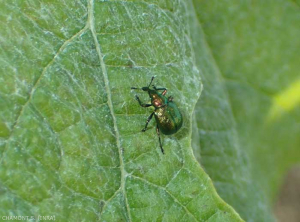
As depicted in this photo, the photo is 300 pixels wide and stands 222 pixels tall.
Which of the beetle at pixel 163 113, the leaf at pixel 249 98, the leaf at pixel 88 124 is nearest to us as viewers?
the leaf at pixel 88 124

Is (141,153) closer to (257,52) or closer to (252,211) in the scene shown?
(252,211)

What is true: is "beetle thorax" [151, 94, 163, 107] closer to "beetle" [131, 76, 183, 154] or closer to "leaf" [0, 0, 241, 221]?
"beetle" [131, 76, 183, 154]

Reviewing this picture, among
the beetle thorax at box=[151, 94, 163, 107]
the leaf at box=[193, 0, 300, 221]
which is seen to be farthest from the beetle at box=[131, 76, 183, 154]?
the leaf at box=[193, 0, 300, 221]

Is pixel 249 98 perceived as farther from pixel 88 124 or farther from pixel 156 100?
pixel 88 124

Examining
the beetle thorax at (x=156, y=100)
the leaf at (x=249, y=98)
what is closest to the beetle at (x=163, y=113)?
the beetle thorax at (x=156, y=100)

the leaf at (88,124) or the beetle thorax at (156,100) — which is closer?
the leaf at (88,124)

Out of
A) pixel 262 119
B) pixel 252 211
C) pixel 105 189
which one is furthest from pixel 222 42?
pixel 105 189

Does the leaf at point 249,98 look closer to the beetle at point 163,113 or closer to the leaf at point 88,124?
the beetle at point 163,113
